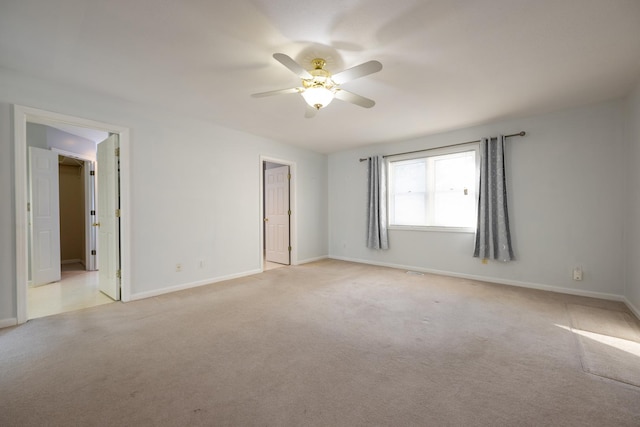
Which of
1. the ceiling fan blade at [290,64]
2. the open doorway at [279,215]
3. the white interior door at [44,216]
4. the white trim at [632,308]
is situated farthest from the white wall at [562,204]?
the white interior door at [44,216]

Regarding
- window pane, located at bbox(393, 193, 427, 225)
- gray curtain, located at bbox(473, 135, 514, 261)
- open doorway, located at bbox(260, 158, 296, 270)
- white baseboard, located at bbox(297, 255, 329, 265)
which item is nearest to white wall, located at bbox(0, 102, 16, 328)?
open doorway, located at bbox(260, 158, 296, 270)

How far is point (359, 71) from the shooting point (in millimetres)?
2125

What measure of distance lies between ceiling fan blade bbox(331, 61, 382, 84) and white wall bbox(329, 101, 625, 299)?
3.09 m

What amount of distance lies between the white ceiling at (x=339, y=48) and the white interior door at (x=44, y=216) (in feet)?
6.76

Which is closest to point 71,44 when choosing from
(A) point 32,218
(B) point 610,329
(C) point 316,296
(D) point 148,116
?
(D) point 148,116

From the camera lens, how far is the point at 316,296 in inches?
141

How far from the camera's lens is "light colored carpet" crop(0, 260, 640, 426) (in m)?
1.51

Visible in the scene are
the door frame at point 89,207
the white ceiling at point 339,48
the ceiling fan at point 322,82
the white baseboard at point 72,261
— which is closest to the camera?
the white ceiling at point 339,48

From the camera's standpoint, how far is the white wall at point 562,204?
340 centimetres

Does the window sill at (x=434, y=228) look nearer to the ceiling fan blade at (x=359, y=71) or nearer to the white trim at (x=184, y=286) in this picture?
the white trim at (x=184, y=286)

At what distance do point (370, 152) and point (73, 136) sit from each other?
5.60 metres

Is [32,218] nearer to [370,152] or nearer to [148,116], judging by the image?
[148,116]

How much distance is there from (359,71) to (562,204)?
355 centimetres

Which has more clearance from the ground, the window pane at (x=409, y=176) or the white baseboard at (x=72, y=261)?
the window pane at (x=409, y=176)
